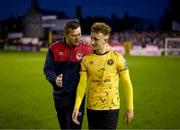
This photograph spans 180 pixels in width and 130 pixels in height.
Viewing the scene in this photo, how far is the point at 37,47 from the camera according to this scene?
53.5 m

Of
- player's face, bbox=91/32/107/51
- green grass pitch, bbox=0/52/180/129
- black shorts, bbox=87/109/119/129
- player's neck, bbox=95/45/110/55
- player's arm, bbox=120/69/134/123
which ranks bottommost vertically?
green grass pitch, bbox=0/52/180/129

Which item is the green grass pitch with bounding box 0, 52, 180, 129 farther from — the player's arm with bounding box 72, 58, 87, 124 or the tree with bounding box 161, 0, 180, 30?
the tree with bounding box 161, 0, 180, 30

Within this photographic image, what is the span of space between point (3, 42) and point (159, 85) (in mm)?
46530

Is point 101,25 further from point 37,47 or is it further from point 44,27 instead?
point 44,27

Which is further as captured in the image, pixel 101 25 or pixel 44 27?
pixel 44 27

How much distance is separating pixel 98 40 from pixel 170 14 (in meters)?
80.5

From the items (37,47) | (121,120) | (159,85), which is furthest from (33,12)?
(121,120)

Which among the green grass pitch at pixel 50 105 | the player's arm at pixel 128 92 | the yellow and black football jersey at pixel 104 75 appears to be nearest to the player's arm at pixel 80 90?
the yellow and black football jersey at pixel 104 75

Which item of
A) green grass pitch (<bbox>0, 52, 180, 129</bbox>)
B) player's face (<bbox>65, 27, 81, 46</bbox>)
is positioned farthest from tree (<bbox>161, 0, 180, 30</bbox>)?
player's face (<bbox>65, 27, 81, 46</bbox>)

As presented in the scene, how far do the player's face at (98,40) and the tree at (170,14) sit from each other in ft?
250

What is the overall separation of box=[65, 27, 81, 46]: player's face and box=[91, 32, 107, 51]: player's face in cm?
56

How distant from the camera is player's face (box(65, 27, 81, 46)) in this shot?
208 inches

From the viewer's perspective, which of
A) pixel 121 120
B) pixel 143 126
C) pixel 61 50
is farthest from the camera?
pixel 121 120

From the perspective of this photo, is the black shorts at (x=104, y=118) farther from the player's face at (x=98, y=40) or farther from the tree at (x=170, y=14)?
the tree at (x=170, y=14)
